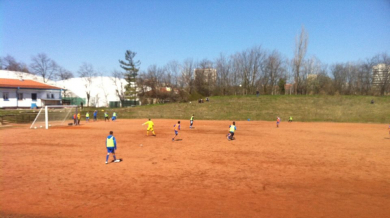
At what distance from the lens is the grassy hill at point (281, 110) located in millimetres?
44125

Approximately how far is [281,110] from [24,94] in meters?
51.5

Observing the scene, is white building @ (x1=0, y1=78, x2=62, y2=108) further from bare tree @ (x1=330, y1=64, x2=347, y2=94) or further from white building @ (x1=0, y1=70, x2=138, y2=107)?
bare tree @ (x1=330, y1=64, x2=347, y2=94)

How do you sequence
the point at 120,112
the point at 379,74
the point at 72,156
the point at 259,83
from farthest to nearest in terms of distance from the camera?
the point at 259,83 → the point at 379,74 → the point at 120,112 → the point at 72,156

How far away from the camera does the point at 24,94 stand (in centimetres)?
4425

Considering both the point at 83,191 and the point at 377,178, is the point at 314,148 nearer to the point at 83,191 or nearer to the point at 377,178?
the point at 377,178

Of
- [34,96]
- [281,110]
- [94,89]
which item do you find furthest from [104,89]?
[281,110]

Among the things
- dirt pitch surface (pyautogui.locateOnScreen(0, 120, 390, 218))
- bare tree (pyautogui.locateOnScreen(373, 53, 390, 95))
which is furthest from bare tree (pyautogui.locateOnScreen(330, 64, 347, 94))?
dirt pitch surface (pyautogui.locateOnScreen(0, 120, 390, 218))

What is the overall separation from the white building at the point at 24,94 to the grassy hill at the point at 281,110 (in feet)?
26.4

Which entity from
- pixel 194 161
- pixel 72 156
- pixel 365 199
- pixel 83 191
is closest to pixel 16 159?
pixel 72 156

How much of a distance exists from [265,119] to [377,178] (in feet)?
119

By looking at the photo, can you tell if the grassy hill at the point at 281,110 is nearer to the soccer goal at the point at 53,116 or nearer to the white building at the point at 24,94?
the white building at the point at 24,94

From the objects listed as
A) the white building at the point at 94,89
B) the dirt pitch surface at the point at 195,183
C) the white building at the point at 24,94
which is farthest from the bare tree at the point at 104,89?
the dirt pitch surface at the point at 195,183

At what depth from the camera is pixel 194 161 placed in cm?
1175

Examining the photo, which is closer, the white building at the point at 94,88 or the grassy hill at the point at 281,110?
the grassy hill at the point at 281,110
